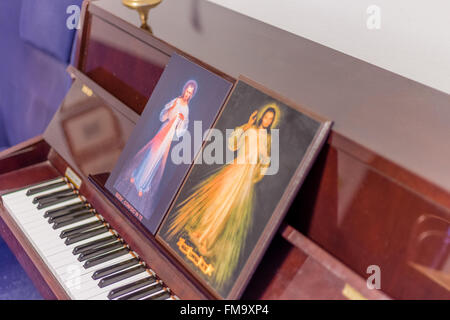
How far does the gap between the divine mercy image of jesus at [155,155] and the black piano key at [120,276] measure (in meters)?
0.15

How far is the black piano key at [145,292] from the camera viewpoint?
108 centimetres

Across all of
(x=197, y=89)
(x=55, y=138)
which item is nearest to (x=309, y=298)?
(x=197, y=89)

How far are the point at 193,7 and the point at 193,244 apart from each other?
922 mm

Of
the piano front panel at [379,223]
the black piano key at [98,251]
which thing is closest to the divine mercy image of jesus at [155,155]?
the black piano key at [98,251]

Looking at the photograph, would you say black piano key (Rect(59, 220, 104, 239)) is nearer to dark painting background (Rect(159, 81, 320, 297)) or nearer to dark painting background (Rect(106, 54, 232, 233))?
dark painting background (Rect(106, 54, 232, 233))

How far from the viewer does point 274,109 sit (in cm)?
97

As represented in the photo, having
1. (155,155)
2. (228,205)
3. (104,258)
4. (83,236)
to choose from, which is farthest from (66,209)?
(228,205)

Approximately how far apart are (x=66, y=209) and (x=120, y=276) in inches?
13.6

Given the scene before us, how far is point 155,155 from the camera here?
1.19m

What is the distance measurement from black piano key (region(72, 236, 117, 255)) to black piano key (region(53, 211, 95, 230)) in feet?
0.39

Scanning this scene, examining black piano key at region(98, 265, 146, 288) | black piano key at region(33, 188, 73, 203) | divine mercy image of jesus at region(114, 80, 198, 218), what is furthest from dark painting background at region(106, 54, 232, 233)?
black piano key at region(33, 188, 73, 203)

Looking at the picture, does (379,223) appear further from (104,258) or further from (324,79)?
(104,258)

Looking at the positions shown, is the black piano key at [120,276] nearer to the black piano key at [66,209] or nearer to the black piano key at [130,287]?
the black piano key at [130,287]

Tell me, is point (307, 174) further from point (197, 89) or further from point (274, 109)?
point (197, 89)
